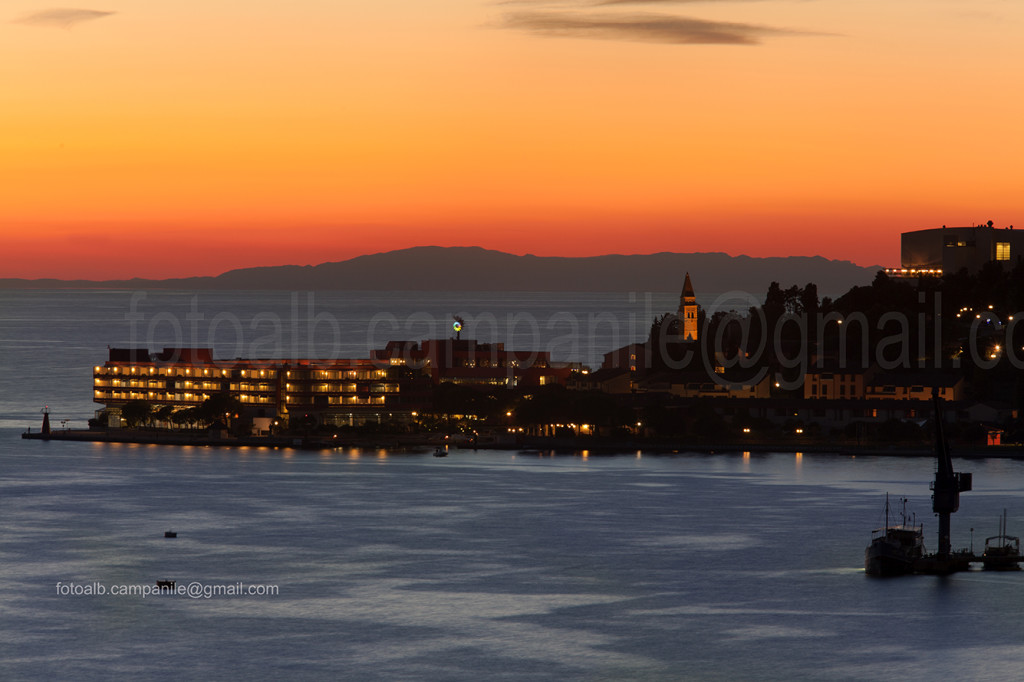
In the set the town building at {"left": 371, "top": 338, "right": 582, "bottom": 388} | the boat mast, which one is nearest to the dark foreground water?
the boat mast

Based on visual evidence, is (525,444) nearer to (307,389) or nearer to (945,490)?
(307,389)

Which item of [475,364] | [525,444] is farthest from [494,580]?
[475,364]

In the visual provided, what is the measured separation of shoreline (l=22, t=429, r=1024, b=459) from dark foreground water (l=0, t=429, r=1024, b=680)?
10432 millimetres

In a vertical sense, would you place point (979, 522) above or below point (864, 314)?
below

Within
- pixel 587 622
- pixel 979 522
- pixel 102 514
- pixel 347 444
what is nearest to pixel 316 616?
pixel 587 622

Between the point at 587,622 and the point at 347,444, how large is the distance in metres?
55.0

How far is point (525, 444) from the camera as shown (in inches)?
3612

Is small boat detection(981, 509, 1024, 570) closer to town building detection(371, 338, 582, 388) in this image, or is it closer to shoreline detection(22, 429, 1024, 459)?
shoreline detection(22, 429, 1024, 459)

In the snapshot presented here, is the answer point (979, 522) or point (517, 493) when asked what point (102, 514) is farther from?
point (979, 522)

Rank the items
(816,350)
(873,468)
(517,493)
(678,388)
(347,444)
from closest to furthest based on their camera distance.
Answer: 1. (517,493)
2. (873,468)
3. (347,444)
4. (678,388)
5. (816,350)

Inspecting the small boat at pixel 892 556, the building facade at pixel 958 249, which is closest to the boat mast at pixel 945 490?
the small boat at pixel 892 556

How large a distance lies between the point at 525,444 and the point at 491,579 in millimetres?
45600

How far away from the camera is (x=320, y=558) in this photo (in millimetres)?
50125

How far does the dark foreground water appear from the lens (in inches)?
1455
